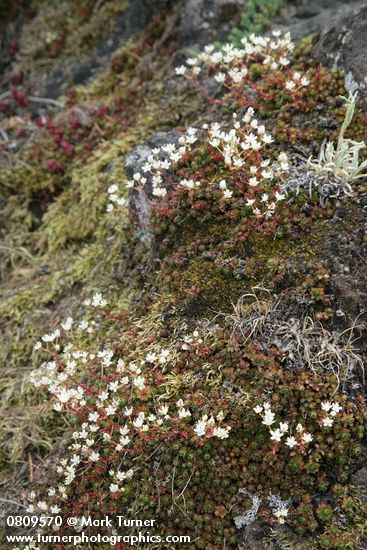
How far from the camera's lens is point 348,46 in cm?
479

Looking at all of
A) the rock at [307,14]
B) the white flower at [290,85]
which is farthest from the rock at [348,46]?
the rock at [307,14]

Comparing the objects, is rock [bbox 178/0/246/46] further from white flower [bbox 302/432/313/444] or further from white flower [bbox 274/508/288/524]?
white flower [bbox 274/508/288/524]

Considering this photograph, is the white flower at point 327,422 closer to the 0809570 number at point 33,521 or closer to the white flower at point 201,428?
the white flower at point 201,428

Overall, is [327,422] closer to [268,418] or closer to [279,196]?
[268,418]

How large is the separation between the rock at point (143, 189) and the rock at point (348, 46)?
1609mm

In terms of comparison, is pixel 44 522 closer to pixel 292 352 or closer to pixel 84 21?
pixel 292 352

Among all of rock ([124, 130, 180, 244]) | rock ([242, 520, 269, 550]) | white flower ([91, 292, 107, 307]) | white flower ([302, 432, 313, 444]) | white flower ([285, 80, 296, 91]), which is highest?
white flower ([285, 80, 296, 91])

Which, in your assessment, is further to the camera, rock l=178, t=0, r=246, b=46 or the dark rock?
the dark rock

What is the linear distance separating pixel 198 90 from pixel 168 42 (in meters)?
1.28

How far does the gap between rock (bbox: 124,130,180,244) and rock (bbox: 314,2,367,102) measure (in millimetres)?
1609

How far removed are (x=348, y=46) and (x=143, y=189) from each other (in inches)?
89.7

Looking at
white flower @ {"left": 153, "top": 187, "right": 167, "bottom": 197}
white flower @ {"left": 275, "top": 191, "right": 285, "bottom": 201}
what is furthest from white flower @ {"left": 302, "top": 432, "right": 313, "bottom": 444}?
white flower @ {"left": 153, "top": 187, "right": 167, "bottom": 197}

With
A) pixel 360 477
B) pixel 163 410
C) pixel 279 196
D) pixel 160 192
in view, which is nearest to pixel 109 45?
pixel 160 192

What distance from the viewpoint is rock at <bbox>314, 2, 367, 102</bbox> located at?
464cm
